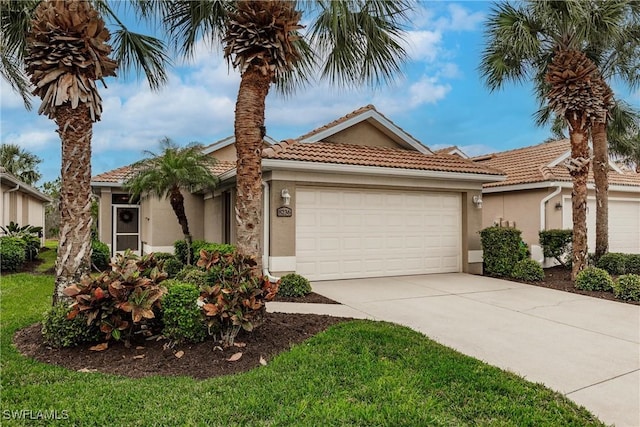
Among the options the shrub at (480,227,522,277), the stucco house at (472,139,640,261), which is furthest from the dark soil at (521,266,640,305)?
the stucco house at (472,139,640,261)

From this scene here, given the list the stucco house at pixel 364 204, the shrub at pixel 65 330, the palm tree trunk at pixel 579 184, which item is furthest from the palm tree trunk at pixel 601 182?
the shrub at pixel 65 330

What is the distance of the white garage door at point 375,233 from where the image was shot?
1058 centimetres

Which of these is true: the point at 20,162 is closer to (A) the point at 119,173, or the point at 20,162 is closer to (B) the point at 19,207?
(B) the point at 19,207

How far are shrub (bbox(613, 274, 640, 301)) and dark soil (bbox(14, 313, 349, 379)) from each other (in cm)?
757

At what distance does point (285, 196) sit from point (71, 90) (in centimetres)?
523

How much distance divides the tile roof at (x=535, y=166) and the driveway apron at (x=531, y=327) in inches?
225

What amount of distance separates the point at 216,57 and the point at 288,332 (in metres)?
5.29

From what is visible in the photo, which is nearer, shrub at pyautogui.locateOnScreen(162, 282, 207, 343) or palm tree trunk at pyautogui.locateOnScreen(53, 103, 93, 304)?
shrub at pyautogui.locateOnScreen(162, 282, 207, 343)

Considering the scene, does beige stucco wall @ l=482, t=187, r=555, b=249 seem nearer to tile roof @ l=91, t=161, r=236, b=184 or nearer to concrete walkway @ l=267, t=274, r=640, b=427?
concrete walkway @ l=267, t=274, r=640, b=427

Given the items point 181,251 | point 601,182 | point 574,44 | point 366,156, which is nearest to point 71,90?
point 366,156

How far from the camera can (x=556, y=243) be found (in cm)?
1302

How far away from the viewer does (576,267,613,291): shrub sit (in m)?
9.76

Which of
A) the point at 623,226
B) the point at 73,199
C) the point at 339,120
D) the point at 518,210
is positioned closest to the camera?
the point at 73,199

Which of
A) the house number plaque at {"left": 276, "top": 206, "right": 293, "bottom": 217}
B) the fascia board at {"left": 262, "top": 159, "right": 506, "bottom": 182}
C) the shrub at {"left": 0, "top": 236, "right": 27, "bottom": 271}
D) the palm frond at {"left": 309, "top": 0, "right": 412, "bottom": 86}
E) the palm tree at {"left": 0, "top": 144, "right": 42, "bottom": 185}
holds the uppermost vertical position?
the palm tree at {"left": 0, "top": 144, "right": 42, "bottom": 185}
